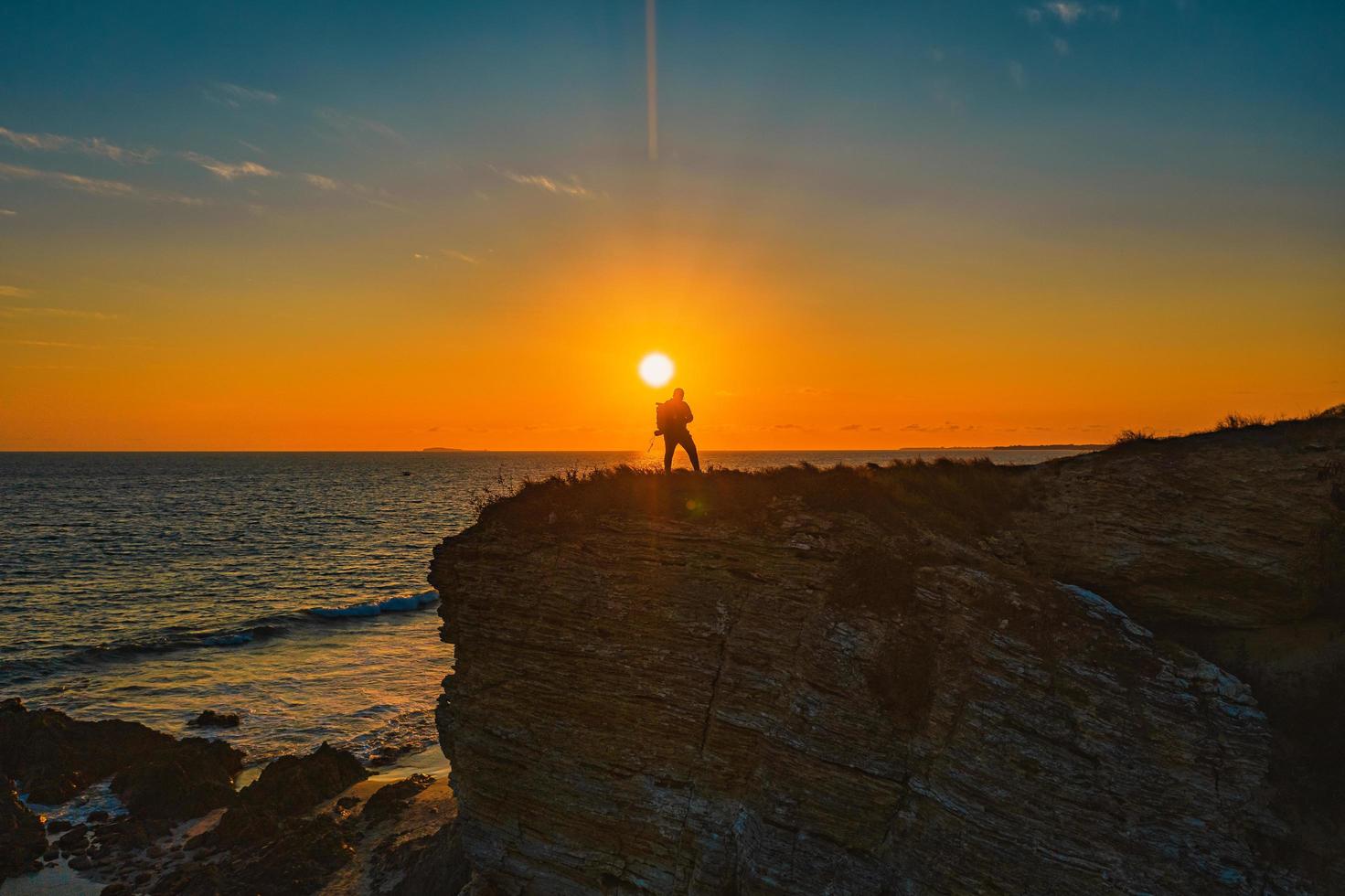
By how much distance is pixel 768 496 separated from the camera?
638 inches

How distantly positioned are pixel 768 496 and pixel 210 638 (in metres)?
35.7

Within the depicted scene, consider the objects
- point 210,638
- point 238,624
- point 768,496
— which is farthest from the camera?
point 238,624

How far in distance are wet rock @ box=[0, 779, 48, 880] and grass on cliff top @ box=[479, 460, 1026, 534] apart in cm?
1619

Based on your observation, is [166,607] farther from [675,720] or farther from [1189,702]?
[1189,702]

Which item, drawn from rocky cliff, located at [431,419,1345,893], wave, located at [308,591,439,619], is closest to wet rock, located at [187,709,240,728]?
wave, located at [308,591,439,619]

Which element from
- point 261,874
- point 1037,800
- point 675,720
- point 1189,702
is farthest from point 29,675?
point 1189,702

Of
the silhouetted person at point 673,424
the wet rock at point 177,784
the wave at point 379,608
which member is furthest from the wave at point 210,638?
the silhouetted person at point 673,424

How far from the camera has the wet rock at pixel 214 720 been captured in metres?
27.7

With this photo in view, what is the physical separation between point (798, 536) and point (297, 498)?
397ft

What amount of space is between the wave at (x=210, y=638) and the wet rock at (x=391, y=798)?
1996cm

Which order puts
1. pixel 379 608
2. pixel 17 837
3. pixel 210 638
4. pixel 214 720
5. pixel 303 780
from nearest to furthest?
pixel 17 837 < pixel 303 780 < pixel 214 720 < pixel 210 638 < pixel 379 608

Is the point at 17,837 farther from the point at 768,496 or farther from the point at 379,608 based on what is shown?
the point at 379,608

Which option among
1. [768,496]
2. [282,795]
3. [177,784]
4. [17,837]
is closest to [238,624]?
[177,784]

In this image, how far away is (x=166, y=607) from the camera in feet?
143
